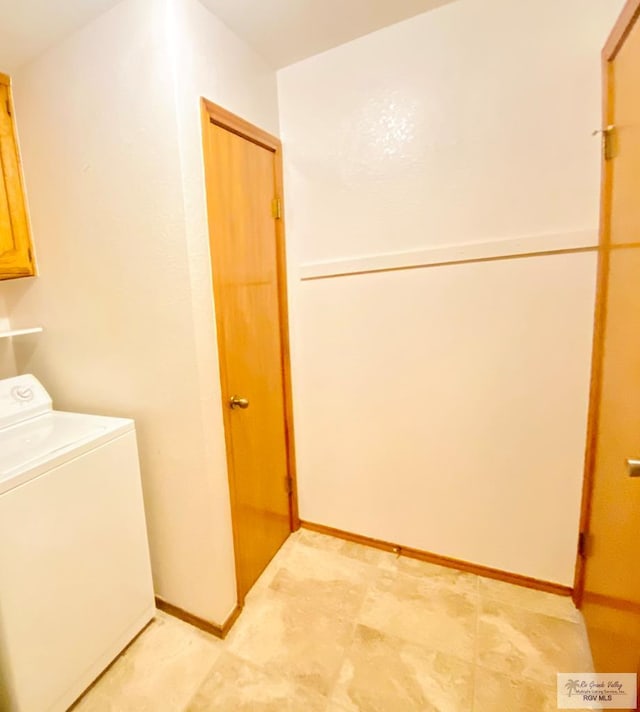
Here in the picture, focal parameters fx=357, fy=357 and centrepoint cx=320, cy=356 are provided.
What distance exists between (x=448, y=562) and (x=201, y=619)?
1178 mm

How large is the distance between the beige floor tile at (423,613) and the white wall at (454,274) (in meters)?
0.20

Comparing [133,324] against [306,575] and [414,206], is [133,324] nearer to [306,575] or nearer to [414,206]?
[414,206]

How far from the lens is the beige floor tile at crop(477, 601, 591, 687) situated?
1.29 m

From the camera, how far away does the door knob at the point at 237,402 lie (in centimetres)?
151

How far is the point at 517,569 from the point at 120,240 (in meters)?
2.23

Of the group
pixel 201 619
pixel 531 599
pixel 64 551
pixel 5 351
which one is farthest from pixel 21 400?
pixel 531 599

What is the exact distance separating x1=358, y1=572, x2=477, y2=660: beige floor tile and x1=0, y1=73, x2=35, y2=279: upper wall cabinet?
2170 mm

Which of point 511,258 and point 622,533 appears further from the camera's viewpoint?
point 511,258

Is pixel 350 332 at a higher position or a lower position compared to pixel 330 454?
higher

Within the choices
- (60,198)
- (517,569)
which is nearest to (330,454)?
(517,569)

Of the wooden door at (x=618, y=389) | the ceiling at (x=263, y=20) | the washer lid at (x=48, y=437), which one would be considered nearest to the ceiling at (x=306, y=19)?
the ceiling at (x=263, y=20)

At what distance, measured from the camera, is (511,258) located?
145 centimetres

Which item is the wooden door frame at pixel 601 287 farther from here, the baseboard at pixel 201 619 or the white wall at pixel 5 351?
the white wall at pixel 5 351

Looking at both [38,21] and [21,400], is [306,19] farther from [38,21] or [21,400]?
[21,400]
